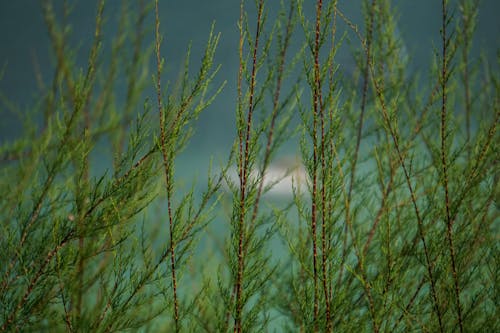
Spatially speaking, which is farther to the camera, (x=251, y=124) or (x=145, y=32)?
(x=145, y=32)

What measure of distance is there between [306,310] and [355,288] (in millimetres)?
545

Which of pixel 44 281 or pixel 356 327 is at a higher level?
pixel 44 281

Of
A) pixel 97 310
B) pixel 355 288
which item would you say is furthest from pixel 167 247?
pixel 355 288

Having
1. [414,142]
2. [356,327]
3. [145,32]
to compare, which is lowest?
[356,327]

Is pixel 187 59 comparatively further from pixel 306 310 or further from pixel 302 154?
pixel 306 310

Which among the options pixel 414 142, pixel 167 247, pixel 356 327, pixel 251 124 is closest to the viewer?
pixel 251 124

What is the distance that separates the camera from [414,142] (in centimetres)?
175

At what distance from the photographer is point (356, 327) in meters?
1.07

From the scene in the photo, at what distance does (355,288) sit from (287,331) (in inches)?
14.6

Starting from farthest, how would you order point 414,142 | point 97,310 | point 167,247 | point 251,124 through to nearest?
point 414,142 < point 97,310 < point 167,247 < point 251,124

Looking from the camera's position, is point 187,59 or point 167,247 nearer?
point 187,59

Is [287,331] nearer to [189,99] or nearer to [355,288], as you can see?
[355,288]

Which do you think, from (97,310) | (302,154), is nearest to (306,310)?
(302,154)

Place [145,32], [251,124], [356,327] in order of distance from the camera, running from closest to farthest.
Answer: [251,124] → [356,327] → [145,32]
